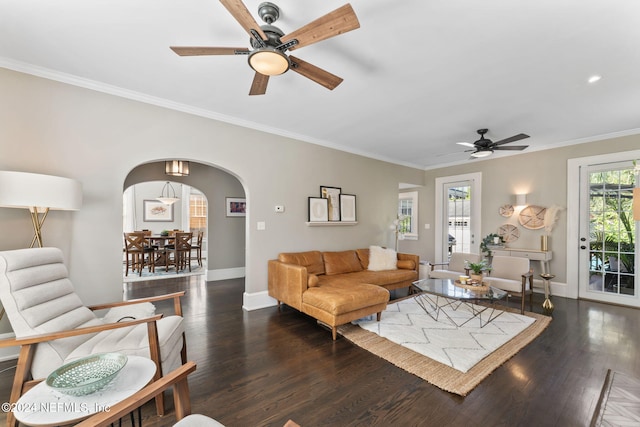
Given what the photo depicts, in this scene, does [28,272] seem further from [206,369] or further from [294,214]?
[294,214]

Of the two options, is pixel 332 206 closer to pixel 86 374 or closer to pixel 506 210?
pixel 506 210

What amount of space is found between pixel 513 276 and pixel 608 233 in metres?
1.83

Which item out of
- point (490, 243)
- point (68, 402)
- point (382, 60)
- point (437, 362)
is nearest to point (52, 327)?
point (68, 402)


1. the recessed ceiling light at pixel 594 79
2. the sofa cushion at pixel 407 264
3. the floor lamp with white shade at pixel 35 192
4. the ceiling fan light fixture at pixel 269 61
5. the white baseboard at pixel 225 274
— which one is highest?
the recessed ceiling light at pixel 594 79

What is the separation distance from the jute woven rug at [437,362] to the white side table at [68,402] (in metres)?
2.08

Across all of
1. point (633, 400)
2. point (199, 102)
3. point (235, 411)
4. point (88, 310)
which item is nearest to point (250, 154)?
point (199, 102)

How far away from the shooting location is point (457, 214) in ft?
20.9

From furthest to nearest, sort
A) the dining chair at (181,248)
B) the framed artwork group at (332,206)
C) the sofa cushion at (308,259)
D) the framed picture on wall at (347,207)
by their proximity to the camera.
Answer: the dining chair at (181,248)
the framed picture on wall at (347,207)
the framed artwork group at (332,206)
the sofa cushion at (308,259)

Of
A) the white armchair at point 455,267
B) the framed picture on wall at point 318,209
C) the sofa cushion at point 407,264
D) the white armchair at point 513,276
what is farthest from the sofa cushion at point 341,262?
the white armchair at point 513,276

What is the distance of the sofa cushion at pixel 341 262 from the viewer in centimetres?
447

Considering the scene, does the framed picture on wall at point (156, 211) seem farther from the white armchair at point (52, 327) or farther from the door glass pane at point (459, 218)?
the door glass pane at point (459, 218)

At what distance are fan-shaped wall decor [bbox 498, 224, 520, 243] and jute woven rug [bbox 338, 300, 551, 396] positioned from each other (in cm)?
241

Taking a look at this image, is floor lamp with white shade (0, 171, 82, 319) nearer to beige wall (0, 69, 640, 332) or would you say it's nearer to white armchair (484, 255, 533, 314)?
beige wall (0, 69, 640, 332)

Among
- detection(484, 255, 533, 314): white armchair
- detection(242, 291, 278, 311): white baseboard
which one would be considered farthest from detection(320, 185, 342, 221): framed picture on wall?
detection(484, 255, 533, 314): white armchair
